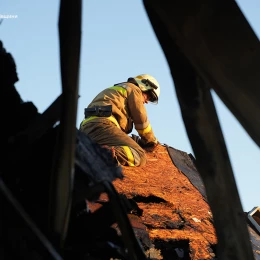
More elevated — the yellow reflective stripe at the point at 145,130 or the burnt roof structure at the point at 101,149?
the yellow reflective stripe at the point at 145,130

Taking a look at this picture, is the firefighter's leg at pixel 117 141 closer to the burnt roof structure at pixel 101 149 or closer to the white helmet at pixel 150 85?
the white helmet at pixel 150 85

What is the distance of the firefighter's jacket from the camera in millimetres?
8258

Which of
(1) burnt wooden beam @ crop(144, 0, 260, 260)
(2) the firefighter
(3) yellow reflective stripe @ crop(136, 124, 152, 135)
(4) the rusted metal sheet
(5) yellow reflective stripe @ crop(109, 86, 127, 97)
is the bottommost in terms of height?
(4) the rusted metal sheet

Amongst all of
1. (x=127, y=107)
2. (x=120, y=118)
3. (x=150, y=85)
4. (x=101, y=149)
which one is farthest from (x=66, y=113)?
(x=150, y=85)

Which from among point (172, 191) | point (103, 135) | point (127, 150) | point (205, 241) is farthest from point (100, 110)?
point (205, 241)

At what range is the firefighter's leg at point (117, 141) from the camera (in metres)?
7.16

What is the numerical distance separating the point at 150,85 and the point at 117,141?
189cm

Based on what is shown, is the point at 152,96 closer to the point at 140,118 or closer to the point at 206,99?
the point at 140,118

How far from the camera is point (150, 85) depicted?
360 inches

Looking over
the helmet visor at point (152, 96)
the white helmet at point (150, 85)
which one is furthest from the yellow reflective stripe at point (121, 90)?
the helmet visor at point (152, 96)

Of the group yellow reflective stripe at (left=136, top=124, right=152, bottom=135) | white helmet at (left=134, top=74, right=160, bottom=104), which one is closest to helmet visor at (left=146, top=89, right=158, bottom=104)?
white helmet at (left=134, top=74, right=160, bottom=104)

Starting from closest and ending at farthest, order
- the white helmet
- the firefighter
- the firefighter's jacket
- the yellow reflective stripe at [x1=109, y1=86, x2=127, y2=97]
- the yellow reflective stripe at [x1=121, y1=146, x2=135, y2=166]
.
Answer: the yellow reflective stripe at [x1=121, y1=146, x2=135, y2=166], the firefighter, the firefighter's jacket, the yellow reflective stripe at [x1=109, y1=86, x2=127, y2=97], the white helmet

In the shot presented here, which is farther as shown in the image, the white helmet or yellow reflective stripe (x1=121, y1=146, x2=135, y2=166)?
the white helmet

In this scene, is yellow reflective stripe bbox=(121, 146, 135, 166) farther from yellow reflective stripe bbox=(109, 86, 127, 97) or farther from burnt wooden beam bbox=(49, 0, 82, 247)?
burnt wooden beam bbox=(49, 0, 82, 247)
